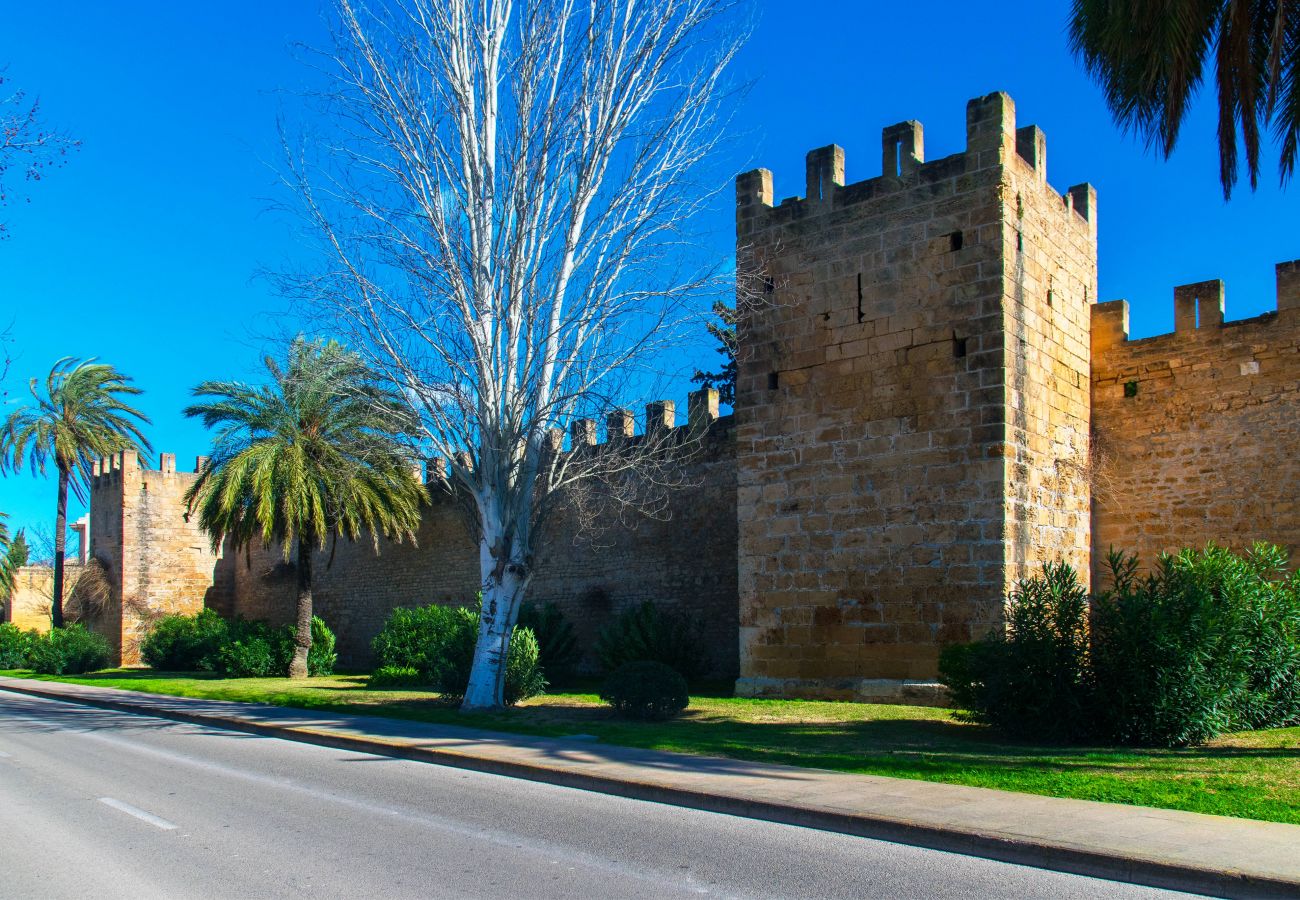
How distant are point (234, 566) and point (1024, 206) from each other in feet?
103

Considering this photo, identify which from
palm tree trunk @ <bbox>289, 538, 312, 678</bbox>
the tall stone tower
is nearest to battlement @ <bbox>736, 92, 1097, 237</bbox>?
the tall stone tower

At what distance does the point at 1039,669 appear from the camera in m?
11.1

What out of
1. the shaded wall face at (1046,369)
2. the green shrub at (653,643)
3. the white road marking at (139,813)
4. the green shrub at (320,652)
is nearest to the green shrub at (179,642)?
the green shrub at (320,652)

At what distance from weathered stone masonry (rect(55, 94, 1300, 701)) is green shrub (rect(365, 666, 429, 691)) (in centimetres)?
874

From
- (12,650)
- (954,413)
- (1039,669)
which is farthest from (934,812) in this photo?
(12,650)

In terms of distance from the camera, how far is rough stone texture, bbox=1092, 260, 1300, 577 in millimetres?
14961

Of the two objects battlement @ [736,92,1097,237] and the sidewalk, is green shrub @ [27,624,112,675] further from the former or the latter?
battlement @ [736,92,1097,237]

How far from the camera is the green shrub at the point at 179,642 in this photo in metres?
31.1

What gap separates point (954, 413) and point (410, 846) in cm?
969

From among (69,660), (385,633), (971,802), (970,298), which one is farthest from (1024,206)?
(69,660)

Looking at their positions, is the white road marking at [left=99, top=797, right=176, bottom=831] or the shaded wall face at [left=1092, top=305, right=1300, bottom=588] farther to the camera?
the shaded wall face at [left=1092, top=305, right=1300, bottom=588]

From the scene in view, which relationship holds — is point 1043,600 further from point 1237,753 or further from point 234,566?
point 234,566

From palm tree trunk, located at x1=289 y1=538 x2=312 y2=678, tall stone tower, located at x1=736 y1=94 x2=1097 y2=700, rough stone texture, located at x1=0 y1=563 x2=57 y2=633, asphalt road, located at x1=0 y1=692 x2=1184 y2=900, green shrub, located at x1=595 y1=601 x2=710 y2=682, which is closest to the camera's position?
asphalt road, located at x1=0 y1=692 x2=1184 y2=900

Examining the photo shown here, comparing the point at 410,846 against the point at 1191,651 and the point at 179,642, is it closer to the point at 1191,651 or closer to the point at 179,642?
the point at 1191,651
